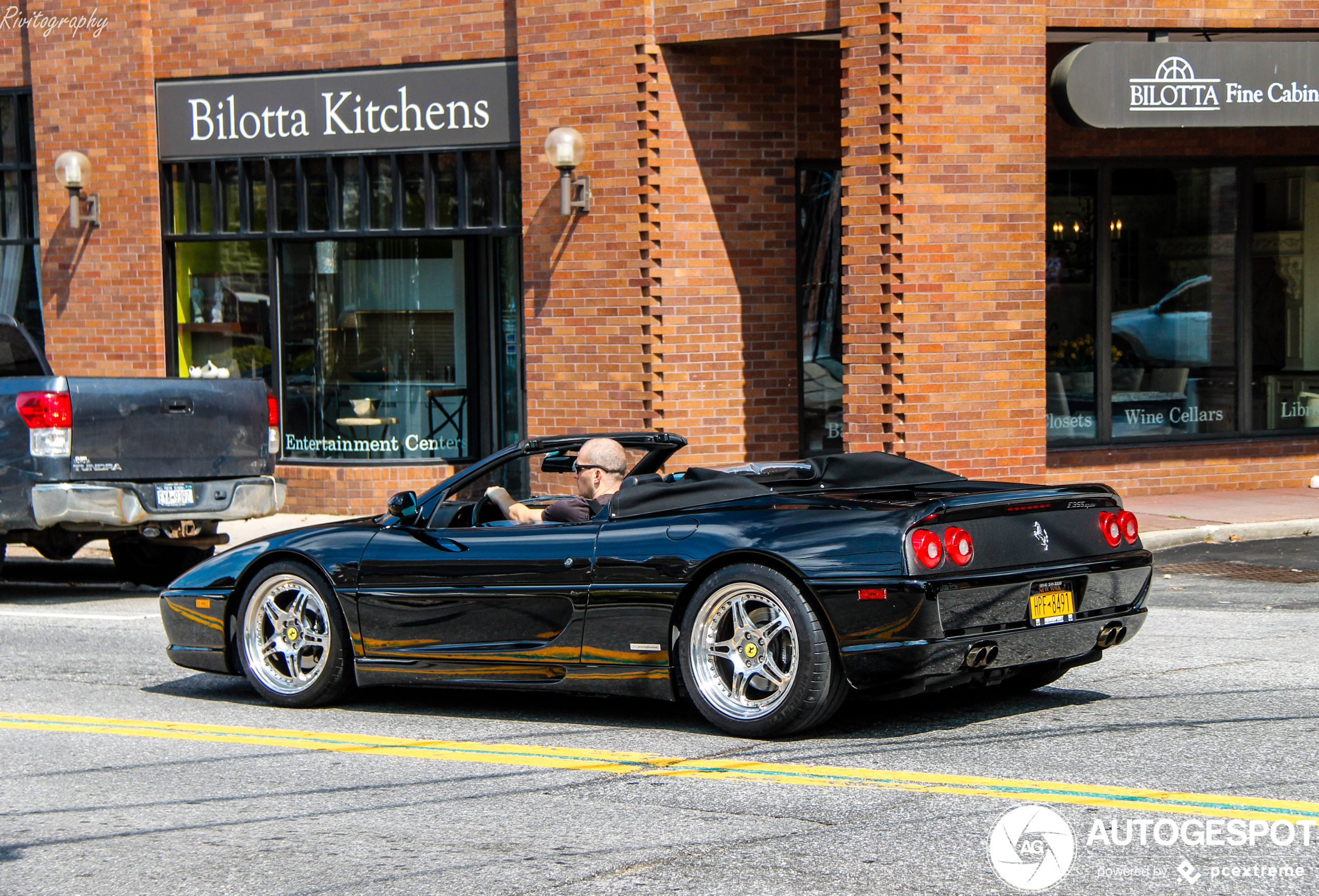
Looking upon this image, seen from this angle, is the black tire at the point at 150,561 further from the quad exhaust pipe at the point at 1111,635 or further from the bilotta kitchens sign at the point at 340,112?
the quad exhaust pipe at the point at 1111,635

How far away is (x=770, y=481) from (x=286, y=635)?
2.45m

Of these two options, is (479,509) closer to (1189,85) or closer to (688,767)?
(688,767)

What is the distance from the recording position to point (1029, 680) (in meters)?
6.81

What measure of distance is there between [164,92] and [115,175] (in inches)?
40.6

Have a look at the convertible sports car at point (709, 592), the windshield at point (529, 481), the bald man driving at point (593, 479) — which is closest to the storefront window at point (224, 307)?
the windshield at point (529, 481)

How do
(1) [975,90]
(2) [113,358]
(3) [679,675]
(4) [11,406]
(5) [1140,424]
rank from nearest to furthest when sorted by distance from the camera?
(3) [679,675]
(4) [11,406]
(1) [975,90]
(5) [1140,424]
(2) [113,358]

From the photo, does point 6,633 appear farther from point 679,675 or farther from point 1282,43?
point 1282,43

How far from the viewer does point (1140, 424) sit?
15578mm

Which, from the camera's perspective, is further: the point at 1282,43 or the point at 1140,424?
the point at 1140,424

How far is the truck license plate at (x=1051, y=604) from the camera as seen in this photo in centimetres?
605

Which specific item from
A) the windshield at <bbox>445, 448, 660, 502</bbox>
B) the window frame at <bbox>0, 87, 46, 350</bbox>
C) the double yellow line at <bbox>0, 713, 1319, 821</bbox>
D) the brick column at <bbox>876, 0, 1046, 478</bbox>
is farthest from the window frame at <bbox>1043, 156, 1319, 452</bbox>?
the window frame at <bbox>0, 87, 46, 350</bbox>

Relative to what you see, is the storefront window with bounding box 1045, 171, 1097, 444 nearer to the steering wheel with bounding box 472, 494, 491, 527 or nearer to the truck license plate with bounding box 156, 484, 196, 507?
the truck license plate with bounding box 156, 484, 196, 507

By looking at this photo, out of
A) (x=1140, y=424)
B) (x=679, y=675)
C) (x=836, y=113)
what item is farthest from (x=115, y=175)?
(x=679, y=675)

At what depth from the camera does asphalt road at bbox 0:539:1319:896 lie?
4531mm
